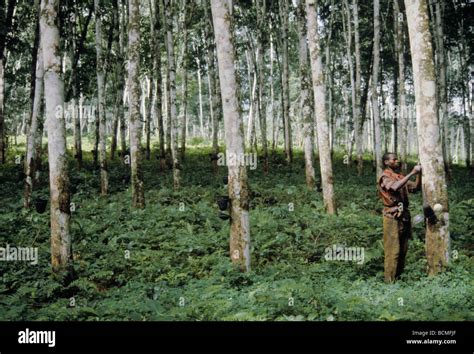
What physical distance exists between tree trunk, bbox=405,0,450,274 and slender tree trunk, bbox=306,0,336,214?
15.7ft

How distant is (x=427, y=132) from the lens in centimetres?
672

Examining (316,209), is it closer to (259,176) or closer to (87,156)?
(259,176)

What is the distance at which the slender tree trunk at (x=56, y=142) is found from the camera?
7398 millimetres

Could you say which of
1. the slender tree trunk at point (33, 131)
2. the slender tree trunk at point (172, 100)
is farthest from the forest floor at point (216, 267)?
the slender tree trunk at point (172, 100)

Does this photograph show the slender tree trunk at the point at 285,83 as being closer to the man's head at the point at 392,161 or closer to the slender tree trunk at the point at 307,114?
the slender tree trunk at the point at 307,114

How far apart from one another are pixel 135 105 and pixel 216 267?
22.0ft

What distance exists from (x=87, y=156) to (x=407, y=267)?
74.5 ft

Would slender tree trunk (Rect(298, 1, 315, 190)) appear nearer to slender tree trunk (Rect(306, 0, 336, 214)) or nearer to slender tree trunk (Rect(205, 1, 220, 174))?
slender tree trunk (Rect(306, 0, 336, 214))

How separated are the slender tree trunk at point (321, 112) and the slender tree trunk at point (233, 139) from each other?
465 centimetres

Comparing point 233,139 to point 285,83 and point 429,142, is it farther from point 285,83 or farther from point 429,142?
point 285,83

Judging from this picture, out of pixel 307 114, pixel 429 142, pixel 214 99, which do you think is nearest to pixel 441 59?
pixel 307 114

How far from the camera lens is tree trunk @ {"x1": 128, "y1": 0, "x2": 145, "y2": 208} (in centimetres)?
1238

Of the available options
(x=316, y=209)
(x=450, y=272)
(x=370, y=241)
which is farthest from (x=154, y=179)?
(x=450, y=272)
